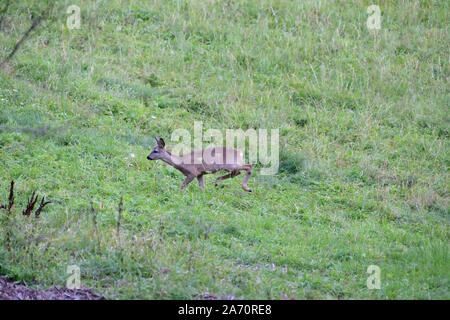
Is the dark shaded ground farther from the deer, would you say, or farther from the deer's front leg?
the deer

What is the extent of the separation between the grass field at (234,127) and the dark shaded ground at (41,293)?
0.11 m

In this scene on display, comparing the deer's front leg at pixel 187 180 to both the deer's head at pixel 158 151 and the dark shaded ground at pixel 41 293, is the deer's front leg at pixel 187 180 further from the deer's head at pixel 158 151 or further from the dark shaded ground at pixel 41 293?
the dark shaded ground at pixel 41 293

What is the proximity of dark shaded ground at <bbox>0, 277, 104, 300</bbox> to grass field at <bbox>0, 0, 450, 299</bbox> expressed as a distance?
11cm

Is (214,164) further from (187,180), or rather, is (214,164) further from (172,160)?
(172,160)

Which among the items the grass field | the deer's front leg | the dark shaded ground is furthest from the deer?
the dark shaded ground

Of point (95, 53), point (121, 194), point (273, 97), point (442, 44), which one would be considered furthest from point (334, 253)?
point (442, 44)

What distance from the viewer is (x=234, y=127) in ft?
40.4

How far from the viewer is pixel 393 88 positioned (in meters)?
14.2

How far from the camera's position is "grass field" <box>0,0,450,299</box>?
659cm

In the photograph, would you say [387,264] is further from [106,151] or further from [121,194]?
[106,151]

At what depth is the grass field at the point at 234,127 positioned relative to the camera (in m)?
6.59

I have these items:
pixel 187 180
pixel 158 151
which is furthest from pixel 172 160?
pixel 187 180

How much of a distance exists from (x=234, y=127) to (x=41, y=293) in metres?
7.06

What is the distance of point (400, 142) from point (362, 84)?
8.57ft
